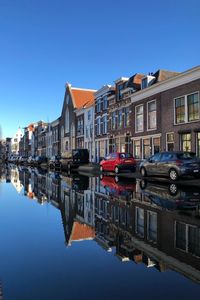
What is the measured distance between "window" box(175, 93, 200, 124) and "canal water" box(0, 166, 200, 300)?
17.6m

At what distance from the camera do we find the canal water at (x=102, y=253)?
4.10m

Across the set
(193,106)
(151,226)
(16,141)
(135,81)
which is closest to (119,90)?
(135,81)

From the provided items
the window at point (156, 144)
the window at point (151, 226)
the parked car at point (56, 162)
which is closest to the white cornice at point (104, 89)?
the parked car at point (56, 162)

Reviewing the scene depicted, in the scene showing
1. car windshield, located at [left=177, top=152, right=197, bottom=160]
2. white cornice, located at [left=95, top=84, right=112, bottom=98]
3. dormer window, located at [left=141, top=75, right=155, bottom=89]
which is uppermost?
white cornice, located at [left=95, top=84, right=112, bottom=98]

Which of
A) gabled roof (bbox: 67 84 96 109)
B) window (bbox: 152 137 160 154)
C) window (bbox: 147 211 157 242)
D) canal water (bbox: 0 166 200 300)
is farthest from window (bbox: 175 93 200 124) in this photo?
gabled roof (bbox: 67 84 96 109)

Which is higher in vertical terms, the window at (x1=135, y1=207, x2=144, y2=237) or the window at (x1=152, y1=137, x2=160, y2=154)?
the window at (x1=152, y1=137, x2=160, y2=154)

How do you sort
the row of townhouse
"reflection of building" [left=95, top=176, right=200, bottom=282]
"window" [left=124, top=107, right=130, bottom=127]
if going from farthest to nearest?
1. "window" [left=124, top=107, right=130, bottom=127]
2. the row of townhouse
3. "reflection of building" [left=95, top=176, right=200, bottom=282]

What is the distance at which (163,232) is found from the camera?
6.86 m

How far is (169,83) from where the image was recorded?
29.5 m

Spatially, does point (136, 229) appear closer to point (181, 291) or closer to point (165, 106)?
point (181, 291)

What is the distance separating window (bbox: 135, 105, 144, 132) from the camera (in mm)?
34500

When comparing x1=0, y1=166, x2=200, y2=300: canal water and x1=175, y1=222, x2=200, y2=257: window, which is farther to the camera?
x1=175, y1=222, x2=200, y2=257: window

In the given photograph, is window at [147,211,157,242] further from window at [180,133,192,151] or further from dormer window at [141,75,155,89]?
dormer window at [141,75,155,89]

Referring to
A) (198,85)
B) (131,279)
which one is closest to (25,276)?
(131,279)
